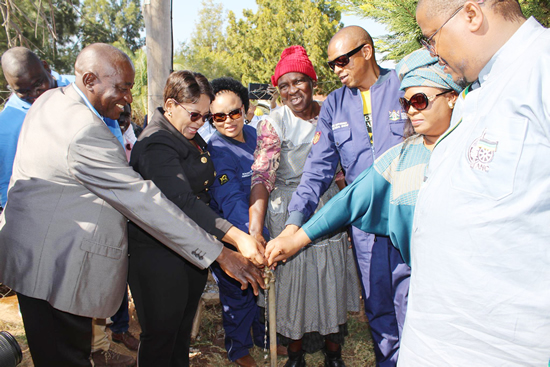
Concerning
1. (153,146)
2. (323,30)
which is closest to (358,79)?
(153,146)

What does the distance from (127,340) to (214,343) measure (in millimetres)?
804

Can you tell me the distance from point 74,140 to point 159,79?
274 cm

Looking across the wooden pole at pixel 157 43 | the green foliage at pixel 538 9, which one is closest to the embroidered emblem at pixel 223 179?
the wooden pole at pixel 157 43

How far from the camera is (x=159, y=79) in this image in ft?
14.9

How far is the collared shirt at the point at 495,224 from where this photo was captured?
113 cm

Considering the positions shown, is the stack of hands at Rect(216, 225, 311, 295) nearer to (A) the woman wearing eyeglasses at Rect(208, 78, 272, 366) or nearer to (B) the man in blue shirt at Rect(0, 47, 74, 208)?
(A) the woman wearing eyeglasses at Rect(208, 78, 272, 366)

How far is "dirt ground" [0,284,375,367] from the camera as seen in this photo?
3559mm

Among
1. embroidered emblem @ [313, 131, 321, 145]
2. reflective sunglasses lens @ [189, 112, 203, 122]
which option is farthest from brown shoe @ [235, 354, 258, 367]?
reflective sunglasses lens @ [189, 112, 203, 122]

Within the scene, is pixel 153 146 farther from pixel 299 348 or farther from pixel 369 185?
pixel 299 348

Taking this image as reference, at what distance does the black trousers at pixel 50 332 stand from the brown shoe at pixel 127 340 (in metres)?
1.53

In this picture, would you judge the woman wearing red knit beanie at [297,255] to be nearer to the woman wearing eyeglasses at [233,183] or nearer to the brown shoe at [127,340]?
the woman wearing eyeglasses at [233,183]

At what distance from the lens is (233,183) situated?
123 inches

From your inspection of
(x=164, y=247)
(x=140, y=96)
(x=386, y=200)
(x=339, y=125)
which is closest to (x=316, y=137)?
(x=339, y=125)

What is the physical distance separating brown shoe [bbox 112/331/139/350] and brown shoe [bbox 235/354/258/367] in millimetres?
1011
